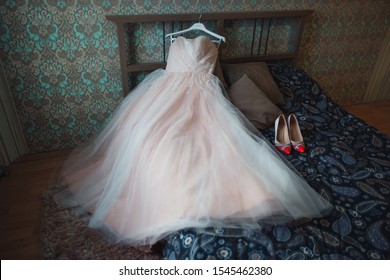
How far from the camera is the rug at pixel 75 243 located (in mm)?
1361

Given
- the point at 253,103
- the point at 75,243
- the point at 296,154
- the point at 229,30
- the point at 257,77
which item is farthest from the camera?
the point at 229,30

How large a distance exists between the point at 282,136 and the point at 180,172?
81 centimetres

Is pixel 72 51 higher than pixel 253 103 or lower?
higher

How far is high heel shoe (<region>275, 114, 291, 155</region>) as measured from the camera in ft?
5.21

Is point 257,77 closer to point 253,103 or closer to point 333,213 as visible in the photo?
point 253,103

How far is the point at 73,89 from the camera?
6.45ft

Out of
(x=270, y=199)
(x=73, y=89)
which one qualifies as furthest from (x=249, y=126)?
(x=73, y=89)

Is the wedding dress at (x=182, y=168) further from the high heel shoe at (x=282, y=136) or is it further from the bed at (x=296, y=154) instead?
the high heel shoe at (x=282, y=136)

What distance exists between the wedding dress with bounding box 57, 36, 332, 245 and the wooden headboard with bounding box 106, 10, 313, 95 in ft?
0.83

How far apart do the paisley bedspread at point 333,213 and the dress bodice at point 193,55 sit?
595 mm

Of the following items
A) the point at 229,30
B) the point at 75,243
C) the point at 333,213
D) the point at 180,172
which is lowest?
the point at 75,243

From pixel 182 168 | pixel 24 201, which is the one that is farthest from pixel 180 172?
pixel 24 201

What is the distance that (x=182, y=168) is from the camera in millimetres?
1216
